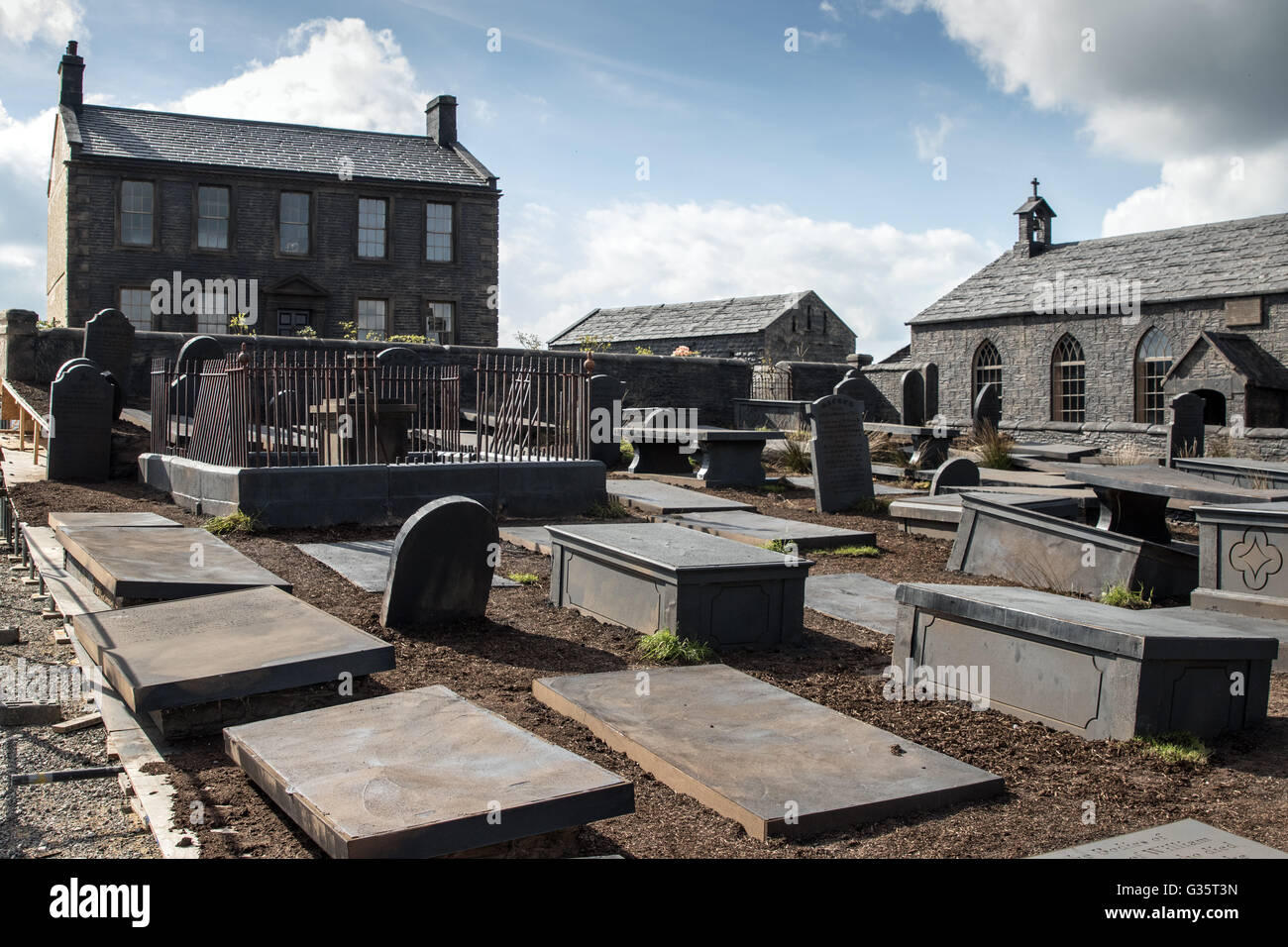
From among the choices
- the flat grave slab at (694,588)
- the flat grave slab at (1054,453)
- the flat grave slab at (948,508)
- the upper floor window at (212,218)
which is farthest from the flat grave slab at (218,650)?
the upper floor window at (212,218)

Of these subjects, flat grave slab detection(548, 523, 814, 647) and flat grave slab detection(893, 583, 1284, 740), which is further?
flat grave slab detection(548, 523, 814, 647)

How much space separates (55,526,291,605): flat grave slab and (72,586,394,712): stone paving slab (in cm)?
29

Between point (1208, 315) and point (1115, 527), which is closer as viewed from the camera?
point (1115, 527)

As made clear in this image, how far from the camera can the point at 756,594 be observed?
652 cm

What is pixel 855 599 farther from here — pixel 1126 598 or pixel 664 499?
pixel 664 499

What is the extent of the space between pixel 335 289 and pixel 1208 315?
80.1 ft

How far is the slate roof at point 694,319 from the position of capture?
42062 millimetres

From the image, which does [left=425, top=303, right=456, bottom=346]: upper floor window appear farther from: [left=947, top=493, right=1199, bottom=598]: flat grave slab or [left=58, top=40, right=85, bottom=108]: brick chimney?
[left=947, top=493, right=1199, bottom=598]: flat grave slab

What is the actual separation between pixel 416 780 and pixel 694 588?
2956 mm

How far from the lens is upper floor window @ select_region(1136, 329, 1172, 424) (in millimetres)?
30531

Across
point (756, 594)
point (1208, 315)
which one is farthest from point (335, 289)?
point (756, 594)

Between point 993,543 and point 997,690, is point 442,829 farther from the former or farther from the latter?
point 993,543

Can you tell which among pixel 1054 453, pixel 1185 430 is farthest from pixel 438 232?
pixel 1185 430

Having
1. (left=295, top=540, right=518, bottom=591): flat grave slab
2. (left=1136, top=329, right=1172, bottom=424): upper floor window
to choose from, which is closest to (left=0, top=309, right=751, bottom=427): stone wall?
(left=295, top=540, right=518, bottom=591): flat grave slab
